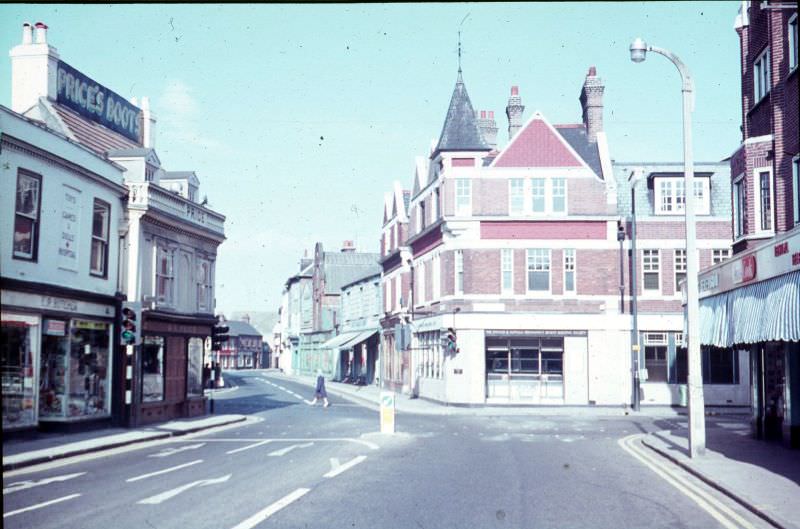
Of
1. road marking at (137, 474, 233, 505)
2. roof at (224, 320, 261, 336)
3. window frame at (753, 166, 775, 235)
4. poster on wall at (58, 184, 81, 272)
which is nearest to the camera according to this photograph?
road marking at (137, 474, 233, 505)

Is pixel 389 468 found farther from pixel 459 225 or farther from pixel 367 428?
pixel 459 225

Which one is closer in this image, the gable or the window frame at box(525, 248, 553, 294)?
the window frame at box(525, 248, 553, 294)

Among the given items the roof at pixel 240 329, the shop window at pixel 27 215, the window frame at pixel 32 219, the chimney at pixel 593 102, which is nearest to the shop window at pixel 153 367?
the window frame at pixel 32 219

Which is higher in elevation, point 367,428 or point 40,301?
point 40,301

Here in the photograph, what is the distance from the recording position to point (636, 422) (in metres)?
30.3

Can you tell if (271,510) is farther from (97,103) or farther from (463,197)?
(463,197)

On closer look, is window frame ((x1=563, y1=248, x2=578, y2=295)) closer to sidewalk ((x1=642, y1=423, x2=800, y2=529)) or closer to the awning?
sidewalk ((x1=642, y1=423, x2=800, y2=529))

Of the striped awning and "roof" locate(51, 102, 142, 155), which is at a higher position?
"roof" locate(51, 102, 142, 155)

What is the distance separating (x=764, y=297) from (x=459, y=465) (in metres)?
6.99

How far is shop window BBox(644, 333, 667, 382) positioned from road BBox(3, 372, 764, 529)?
16.7m

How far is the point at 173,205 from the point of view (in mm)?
30609

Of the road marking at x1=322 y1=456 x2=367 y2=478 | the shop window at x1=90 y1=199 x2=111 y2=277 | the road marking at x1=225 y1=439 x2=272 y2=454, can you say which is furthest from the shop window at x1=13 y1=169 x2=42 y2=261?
the road marking at x1=322 y1=456 x2=367 y2=478

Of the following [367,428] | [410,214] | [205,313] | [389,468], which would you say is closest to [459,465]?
[389,468]

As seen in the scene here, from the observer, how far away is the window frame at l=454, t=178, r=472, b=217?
4069 centimetres
